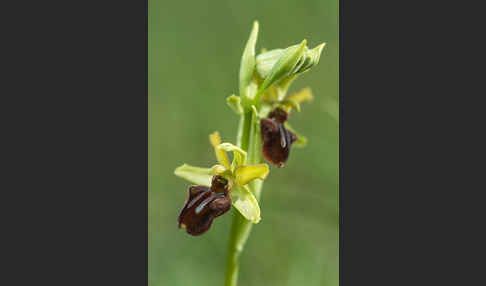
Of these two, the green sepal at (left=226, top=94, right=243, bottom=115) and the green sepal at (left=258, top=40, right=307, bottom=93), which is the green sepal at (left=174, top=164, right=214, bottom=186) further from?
the green sepal at (left=258, top=40, right=307, bottom=93)

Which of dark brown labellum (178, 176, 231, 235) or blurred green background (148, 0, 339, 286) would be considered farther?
blurred green background (148, 0, 339, 286)

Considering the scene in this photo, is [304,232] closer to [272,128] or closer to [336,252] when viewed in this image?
[336,252]

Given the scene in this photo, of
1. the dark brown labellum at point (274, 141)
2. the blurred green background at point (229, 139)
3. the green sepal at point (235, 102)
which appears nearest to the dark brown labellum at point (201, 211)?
the dark brown labellum at point (274, 141)

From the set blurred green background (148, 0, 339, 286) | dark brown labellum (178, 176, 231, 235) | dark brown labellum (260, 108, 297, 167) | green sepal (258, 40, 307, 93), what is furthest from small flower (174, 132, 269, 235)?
blurred green background (148, 0, 339, 286)

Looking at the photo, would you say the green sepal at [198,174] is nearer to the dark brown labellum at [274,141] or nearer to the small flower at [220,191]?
the small flower at [220,191]

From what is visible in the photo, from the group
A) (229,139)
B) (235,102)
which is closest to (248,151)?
(235,102)
